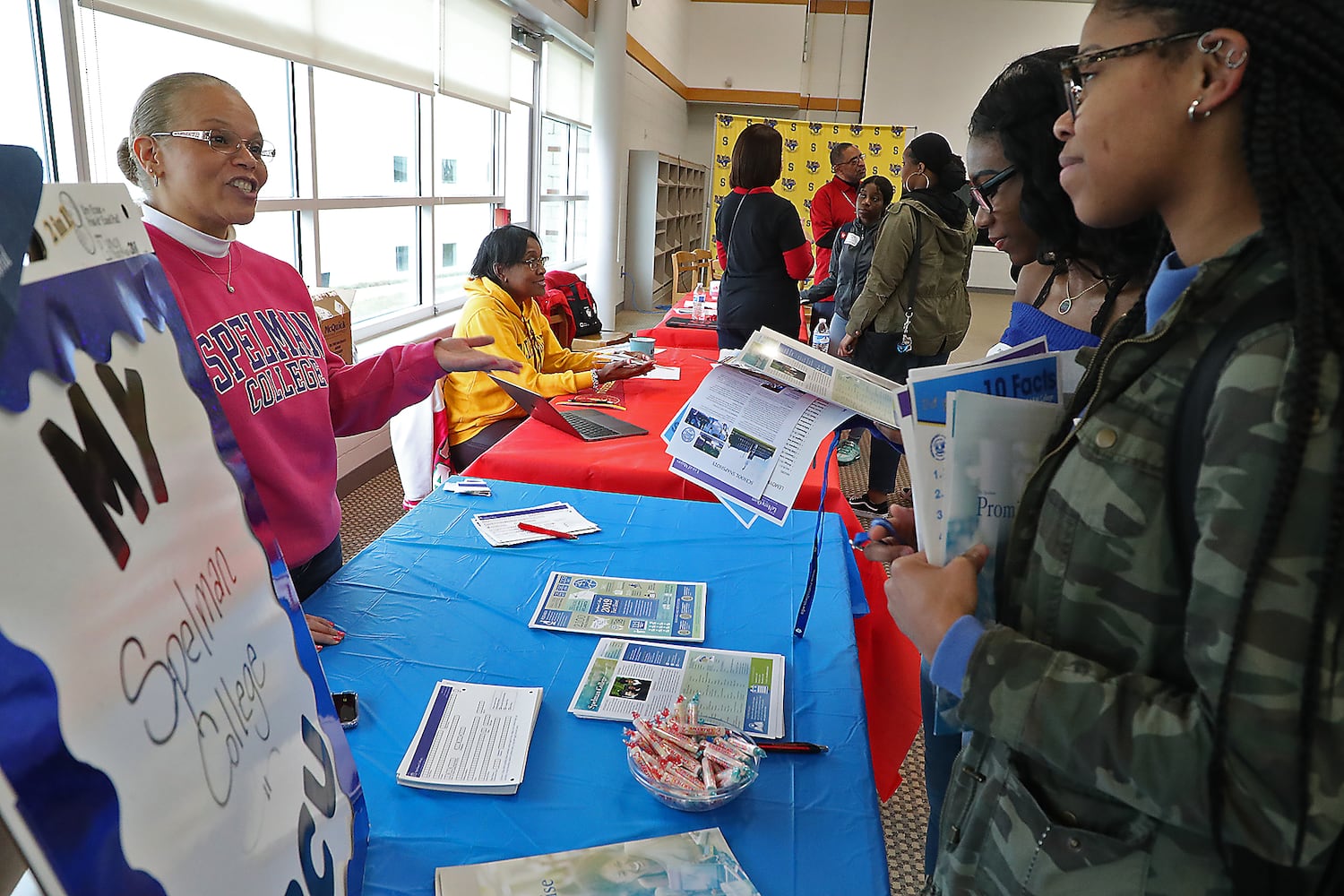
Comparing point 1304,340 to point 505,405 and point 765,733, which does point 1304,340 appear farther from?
point 505,405

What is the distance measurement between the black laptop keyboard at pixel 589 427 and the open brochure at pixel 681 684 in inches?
46.7

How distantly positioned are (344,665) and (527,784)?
16.3 inches

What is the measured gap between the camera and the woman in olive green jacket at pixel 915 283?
3816 millimetres

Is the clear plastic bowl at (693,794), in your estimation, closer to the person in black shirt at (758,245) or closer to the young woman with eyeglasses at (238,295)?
the young woman with eyeglasses at (238,295)

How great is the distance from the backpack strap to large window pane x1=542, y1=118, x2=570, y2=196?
7711 millimetres

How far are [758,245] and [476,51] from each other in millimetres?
2662

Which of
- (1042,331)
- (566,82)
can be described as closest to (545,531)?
(1042,331)

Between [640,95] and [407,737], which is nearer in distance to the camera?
[407,737]

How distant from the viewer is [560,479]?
2.25 meters

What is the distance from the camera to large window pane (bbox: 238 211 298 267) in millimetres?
3695

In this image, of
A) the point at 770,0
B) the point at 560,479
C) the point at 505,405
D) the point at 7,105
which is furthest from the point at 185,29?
the point at 770,0

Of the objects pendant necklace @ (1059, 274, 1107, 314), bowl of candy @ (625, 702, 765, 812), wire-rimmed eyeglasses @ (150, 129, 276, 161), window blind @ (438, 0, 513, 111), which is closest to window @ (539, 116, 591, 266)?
window blind @ (438, 0, 513, 111)

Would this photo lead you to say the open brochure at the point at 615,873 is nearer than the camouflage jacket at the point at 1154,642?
No

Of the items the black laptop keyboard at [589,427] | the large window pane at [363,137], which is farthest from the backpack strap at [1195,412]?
the large window pane at [363,137]
